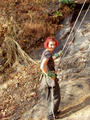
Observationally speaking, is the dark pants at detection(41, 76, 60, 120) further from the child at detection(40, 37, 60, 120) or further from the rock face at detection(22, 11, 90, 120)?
the rock face at detection(22, 11, 90, 120)

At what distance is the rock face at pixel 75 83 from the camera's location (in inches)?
166

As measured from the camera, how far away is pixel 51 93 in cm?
389

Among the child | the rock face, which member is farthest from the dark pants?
the rock face

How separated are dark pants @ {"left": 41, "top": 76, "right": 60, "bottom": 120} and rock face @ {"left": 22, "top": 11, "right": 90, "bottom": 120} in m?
0.33

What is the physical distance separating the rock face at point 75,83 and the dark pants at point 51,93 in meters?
0.33

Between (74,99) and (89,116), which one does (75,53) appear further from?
(89,116)

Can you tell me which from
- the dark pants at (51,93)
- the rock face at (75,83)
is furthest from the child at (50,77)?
the rock face at (75,83)

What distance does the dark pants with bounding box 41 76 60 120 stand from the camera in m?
3.77

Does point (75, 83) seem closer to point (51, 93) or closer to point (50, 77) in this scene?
point (51, 93)

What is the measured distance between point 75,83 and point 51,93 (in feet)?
4.76

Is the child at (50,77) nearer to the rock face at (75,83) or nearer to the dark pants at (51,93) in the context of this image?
the dark pants at (51,93)

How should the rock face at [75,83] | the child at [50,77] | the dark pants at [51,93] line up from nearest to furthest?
the child at [50,77], the dark pants at [51,93], the rock face at [75,83]

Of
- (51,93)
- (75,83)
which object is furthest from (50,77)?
(75,83)

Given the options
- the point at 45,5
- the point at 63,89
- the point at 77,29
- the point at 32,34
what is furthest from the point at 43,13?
the point at 63,89
